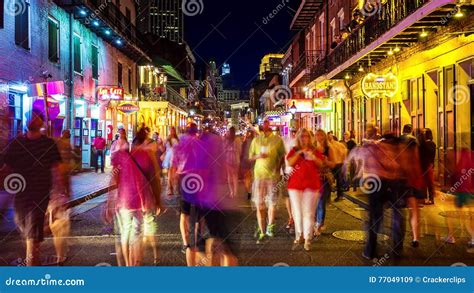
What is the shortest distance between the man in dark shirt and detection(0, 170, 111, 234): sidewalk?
11.9 feet

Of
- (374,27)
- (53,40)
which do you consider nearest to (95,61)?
(53,40)

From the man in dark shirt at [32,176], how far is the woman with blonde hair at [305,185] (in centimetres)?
345

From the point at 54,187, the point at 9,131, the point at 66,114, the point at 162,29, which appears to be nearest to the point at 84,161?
the point at 66,114

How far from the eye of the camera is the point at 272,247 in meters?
8.10

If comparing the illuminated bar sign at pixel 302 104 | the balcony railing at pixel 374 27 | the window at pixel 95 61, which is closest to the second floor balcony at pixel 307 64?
the illuminated bar sign at pixel 302 104

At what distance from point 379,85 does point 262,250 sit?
10015mm

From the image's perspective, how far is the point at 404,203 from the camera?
767 cm

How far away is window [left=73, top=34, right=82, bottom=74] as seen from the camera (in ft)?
73.8

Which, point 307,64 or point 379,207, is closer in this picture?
point 379,207

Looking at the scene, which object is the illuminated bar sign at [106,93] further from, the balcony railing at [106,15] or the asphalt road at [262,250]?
the asphalt road at [262,250]
